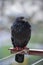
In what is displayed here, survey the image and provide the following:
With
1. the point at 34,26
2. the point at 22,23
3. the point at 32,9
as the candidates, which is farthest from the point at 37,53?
the point at 32,9

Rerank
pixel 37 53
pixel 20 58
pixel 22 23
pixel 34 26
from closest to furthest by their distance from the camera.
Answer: pixel 37 53
pixel 20 58
pixel 22 23
pixel 34 26

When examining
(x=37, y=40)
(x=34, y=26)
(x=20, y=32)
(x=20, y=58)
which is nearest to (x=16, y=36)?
(x=20, y=32)

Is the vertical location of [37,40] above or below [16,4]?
below

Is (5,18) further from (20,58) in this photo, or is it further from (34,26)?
(20,58)

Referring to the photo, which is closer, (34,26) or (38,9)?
(34,26)

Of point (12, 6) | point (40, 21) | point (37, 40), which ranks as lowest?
point (37, 40)

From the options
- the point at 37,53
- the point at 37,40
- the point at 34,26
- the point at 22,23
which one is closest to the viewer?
the point at 37,53

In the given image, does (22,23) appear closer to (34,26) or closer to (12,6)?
(34,26)

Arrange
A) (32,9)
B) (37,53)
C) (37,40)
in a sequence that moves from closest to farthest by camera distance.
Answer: (37,53)
(37,40)
(32,9)

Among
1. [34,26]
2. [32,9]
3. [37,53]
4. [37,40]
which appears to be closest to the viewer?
[37,53]
